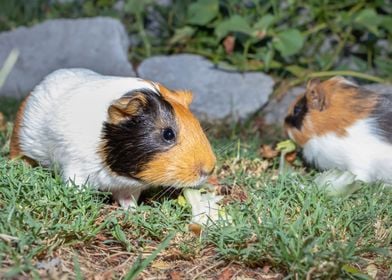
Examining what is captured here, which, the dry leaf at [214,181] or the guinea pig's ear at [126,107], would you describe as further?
the dry leaf at [214,181]

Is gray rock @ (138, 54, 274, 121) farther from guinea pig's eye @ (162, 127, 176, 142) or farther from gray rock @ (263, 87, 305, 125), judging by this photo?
guinea pig's eye @ (162, 127, 176, 142)

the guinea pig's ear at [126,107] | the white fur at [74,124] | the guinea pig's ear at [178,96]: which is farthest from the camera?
the guinea pig's ear at [178,96]

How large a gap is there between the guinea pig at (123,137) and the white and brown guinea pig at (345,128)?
126cm

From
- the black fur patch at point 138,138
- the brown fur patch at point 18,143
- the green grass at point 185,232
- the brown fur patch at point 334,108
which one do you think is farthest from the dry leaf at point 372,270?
the brown fur patch at point 18,143

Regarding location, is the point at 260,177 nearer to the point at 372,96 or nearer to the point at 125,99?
the point at 372,96

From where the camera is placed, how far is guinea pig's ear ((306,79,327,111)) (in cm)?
477

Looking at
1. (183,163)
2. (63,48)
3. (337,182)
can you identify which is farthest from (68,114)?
(63,48)

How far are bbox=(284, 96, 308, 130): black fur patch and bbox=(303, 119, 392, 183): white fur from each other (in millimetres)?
202

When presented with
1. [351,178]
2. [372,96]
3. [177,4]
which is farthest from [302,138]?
[177,4]

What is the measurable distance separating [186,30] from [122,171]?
11.5 ft

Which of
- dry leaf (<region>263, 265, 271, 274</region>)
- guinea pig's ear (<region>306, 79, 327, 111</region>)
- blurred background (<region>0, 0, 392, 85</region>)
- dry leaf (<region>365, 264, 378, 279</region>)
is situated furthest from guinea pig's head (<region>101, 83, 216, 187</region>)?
blurred background (<region>0, 0, 392, 85</region>)

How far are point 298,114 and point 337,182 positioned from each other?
3.11 feet

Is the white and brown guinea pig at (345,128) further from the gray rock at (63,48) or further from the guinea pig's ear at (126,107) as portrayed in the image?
the gray rock at (63,48)

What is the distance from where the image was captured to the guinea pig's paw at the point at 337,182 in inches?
156
